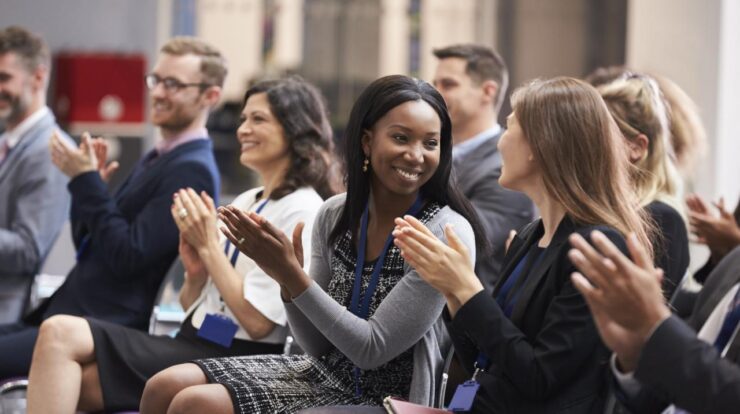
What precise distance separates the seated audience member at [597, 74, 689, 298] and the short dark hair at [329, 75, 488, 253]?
68cm

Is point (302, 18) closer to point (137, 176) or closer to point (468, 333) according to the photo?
point (137, 176)

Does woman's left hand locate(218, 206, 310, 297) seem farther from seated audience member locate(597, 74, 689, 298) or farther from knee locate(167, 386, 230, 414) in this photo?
seated audience member locate(597, 74, 689, 298)

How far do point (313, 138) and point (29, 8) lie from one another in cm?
461

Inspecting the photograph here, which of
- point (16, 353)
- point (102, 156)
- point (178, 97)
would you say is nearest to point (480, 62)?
point (178, 97)

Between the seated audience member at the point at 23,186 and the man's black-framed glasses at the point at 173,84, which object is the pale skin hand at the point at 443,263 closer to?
the man's black-framed glasses at the point at 173,84

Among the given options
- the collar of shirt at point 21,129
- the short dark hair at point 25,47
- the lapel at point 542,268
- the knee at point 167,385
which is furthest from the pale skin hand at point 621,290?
the short dark hair at point 25,47

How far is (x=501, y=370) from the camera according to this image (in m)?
2.32

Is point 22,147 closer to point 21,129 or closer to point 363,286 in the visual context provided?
point 21,129

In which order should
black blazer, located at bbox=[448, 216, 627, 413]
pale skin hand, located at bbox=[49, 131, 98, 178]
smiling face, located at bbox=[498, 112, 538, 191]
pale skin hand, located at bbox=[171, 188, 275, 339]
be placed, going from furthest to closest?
pale skin hand, located at bbox=[49, 131, 98, 178] → pale skin hand, located at bbox=[171, 188, 275, 339] → smiling face, located at bbox=[498, 112, 538, 191] → black blazer, located at bbox=[448, 216, 627, 413]

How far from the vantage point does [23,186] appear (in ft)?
14.2

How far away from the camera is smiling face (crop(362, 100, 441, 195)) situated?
2666mm

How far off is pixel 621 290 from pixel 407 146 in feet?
3.41

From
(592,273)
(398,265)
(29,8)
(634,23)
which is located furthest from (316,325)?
(29,8)

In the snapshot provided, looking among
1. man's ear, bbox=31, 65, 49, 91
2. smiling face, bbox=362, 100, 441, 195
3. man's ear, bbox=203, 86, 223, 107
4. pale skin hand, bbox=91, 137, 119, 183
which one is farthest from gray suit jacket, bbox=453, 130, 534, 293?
man's ear, bbox=31, 65, 49, 91
